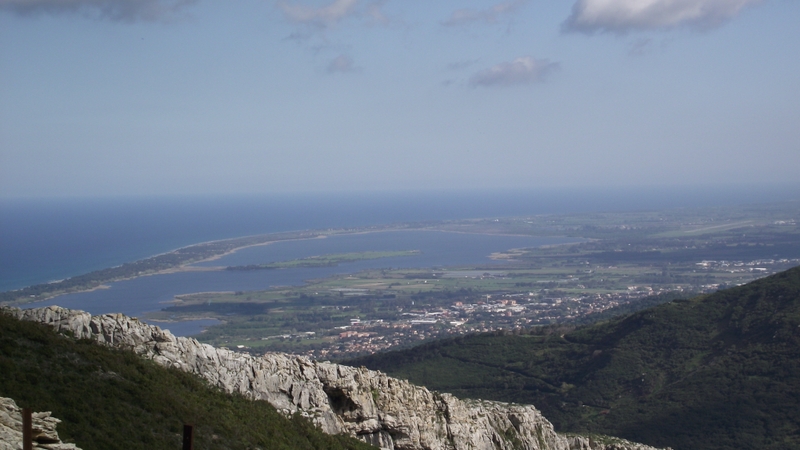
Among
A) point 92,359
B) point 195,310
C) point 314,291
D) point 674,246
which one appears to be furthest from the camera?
point 674,246

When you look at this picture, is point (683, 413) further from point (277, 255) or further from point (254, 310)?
point (277, 255)

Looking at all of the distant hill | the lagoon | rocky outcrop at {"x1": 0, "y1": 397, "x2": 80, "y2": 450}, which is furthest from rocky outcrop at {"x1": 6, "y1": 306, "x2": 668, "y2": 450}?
the lagoon

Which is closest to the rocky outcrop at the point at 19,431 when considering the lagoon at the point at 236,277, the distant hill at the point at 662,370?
the distant hill at the point at 662,370

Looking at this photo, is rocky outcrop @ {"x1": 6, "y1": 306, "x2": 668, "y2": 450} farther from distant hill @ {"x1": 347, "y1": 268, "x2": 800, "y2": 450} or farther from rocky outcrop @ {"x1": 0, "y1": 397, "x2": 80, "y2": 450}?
distant hill @ {"x1": 347, "y1": 268, "x2": 800, "y2": 450}

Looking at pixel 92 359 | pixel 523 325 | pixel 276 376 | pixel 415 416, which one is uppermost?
pixel 92 359

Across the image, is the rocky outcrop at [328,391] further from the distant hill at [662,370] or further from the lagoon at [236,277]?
the lagoon at [236,277]

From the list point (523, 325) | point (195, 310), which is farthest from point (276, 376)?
point (195, 310)
